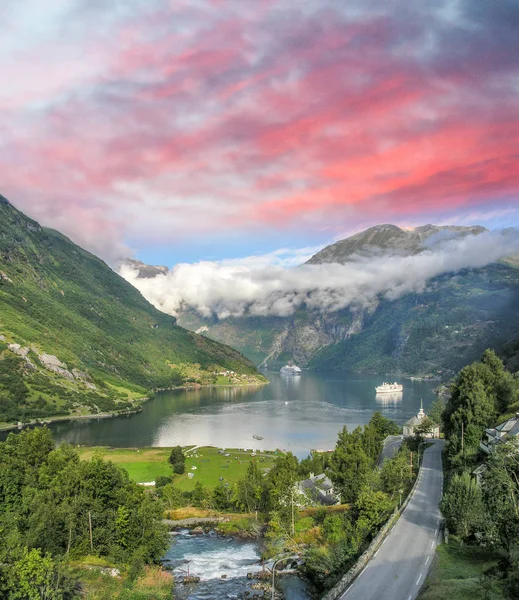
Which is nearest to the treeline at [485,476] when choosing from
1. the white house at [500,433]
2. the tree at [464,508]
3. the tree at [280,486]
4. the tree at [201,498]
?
the tree at [464,508]

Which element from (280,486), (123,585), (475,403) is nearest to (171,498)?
(280,486)

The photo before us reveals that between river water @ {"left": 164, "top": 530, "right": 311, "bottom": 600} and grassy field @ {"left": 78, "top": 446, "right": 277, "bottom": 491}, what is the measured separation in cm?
3588

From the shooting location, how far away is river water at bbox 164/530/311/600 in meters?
48.7

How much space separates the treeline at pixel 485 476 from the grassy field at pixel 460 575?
773 mm

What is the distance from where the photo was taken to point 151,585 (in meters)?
48.7

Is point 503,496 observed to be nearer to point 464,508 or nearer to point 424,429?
point 464,508

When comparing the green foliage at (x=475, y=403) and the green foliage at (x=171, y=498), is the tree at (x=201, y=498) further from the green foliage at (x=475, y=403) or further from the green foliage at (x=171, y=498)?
the green foliage at (x=475, y=403)

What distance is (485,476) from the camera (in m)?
37.5

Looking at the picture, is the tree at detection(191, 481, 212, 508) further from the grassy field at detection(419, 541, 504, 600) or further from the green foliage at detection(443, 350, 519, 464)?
the grassy field at detection(419, 541, 504, 600)

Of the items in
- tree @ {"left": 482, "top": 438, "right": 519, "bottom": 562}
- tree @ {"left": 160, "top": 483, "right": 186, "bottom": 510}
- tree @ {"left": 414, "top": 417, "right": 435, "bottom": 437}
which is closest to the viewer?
tree @ {"left": 482, "top": 438, "right": 519, "bottom": 562}

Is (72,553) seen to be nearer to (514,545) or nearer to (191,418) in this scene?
(514,545)

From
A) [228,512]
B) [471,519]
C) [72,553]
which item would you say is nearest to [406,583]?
[471,519]

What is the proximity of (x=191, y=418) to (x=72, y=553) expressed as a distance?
484ft

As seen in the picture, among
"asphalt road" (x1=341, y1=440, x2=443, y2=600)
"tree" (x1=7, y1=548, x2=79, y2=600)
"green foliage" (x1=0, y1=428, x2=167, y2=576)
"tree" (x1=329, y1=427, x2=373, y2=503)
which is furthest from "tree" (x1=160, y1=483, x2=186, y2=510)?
"asphalt road" (x1=341, y1=440, x2=443, y2=600)
